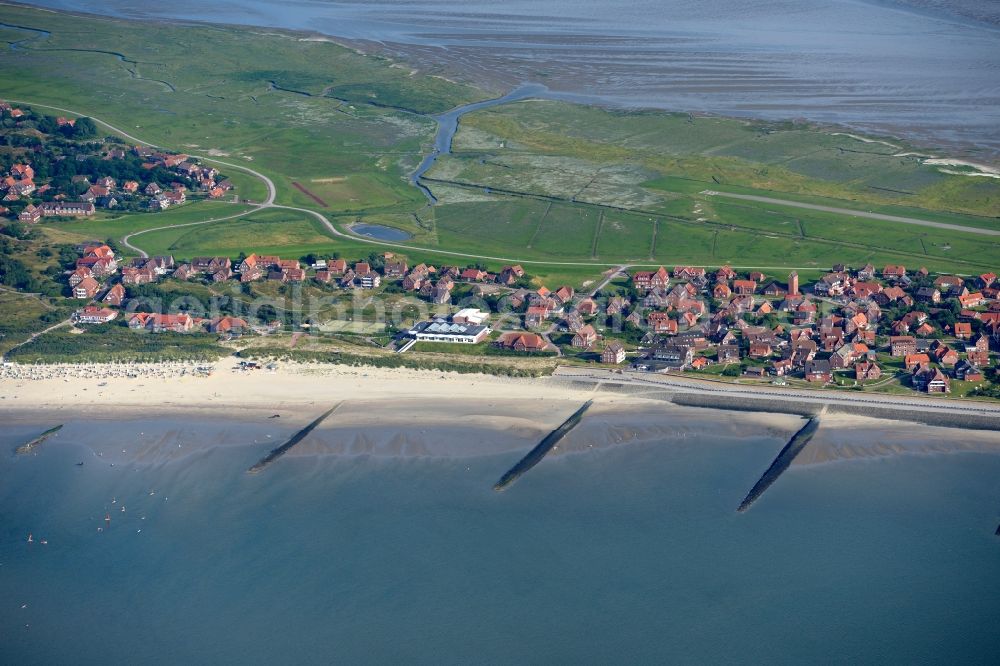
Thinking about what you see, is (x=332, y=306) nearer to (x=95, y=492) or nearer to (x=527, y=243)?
(x=527, y=243)

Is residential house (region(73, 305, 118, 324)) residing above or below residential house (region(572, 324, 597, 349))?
below

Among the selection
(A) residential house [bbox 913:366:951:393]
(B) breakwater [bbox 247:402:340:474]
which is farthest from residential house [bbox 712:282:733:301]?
(B) breakwater [bbox 247:402:340:474]

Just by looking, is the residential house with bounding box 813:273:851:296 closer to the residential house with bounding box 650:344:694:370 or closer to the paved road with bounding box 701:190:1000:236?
the residential house with bounding box 650:344:694:370

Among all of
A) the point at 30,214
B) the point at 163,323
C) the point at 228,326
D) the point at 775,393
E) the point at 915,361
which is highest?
the point at 915,361

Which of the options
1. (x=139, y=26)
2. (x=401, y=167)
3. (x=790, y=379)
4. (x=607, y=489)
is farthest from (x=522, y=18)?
(x=607, y=489)

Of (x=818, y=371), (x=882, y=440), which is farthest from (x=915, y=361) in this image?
(x=882, y=440)

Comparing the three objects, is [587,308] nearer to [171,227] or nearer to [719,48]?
[171,227]
